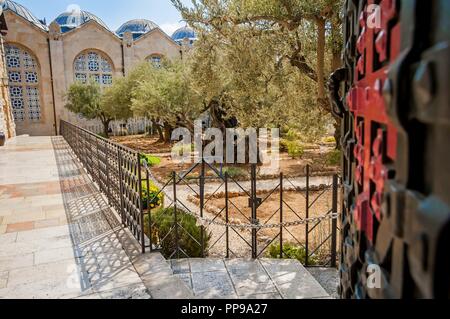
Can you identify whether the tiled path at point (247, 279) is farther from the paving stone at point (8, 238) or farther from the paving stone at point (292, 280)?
the paving stone at point (8, 238)

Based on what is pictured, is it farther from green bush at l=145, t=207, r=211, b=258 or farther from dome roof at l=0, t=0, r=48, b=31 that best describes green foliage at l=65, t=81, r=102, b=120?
green bush at l=145, t=207, r=211, b=258

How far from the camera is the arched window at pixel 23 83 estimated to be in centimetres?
2680

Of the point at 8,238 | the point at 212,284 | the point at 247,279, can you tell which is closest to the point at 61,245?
the point at 8,238

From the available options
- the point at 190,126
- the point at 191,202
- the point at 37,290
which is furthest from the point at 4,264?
the point at 190,126

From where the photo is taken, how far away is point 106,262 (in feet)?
11.8

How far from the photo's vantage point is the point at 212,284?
3.48 m

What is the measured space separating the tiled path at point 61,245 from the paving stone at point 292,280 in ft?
4.36

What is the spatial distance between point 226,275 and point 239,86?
15.3 feet

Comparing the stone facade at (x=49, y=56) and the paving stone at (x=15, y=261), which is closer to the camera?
the paving stone at (x=15, y=261)

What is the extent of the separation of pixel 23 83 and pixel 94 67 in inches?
227

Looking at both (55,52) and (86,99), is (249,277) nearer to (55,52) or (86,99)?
(86,99)
